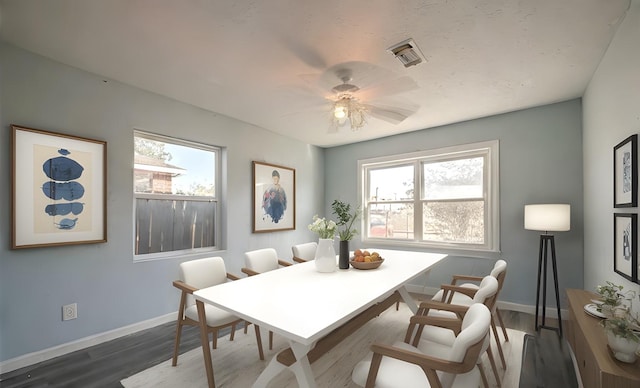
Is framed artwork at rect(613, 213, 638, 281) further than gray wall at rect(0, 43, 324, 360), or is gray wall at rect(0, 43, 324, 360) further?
gray wall at rect(0, 43, 324, 360)

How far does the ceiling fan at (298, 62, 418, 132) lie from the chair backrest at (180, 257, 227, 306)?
5.75 ft

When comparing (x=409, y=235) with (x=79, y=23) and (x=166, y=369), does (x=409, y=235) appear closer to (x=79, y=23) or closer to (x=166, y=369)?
(x=166, y=369)

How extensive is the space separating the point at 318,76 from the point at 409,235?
2986mm

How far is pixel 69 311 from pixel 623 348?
378cm

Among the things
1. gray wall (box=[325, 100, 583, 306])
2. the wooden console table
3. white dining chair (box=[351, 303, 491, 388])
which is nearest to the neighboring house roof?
white dining chair (box=[351, 303, 491, 388])

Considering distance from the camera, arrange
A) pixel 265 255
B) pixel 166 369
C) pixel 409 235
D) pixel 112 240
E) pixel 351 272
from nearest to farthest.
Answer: pixel 166 369 → pixel 351 272 → pixel 112 240 → pixel 265 255 → pixel 409 235

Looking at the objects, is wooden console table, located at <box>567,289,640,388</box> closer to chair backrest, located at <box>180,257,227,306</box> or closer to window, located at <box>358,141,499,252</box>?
window, located at <box>358,141,499,252</box>

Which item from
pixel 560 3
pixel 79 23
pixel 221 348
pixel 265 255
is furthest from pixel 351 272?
pixel 79 23

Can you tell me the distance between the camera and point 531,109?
3486mm

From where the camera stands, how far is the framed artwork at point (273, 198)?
13.6ft

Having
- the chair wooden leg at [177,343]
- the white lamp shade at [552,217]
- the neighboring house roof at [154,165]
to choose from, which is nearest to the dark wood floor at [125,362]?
the chair wooden leg at [177,343]

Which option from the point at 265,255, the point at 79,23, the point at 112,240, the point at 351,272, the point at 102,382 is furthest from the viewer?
the point at 265,255

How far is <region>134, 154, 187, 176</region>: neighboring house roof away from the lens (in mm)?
3031

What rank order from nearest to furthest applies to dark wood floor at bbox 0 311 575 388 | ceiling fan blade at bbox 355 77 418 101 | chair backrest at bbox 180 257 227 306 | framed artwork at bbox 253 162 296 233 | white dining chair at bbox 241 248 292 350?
dark wood floor at bbox 0 311 575 388 < chair backrest at bbox 180 257 227 306 < ceiling fan blade at bbox 355 77 418 101 < white dining chair at bbox 241 248 292 350 < framed artwork at bbox 253 162 296 233
